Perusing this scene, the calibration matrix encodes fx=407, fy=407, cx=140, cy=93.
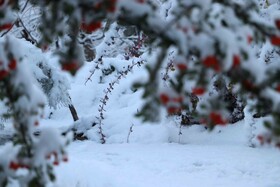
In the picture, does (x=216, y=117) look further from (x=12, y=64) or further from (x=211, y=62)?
(x=12, y=64)

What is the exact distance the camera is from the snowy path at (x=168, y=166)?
13.2ft

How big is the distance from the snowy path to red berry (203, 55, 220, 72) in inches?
103

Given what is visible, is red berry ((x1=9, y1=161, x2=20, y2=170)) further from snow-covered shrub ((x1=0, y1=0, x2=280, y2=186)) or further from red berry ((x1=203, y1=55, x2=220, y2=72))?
red berry ((x1=203, y1=55, x2=220, y2=72))

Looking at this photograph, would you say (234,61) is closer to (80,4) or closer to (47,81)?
(80,4)

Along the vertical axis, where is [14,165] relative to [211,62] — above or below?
below

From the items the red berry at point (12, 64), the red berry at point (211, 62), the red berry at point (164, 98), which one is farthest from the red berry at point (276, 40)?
the red berry at point (12, 64)

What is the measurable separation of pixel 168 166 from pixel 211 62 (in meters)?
4.09

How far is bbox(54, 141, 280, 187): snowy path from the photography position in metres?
4.02

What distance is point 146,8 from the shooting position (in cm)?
136

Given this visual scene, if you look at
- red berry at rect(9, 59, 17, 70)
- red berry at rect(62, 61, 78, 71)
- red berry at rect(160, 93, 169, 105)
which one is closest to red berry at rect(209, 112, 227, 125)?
red berry at rect(160, 93, 169, 105)

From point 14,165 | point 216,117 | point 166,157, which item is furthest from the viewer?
point 166,157

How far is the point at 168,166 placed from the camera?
5.18 meters

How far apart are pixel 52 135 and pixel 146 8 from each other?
0.75 m

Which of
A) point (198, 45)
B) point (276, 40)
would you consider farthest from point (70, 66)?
point (276, 40)
